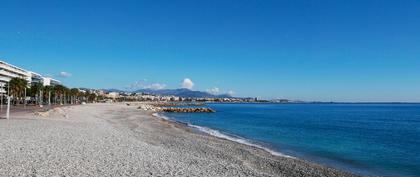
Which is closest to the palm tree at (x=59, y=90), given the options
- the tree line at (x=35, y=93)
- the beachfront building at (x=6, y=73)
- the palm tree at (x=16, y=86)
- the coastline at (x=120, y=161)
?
the tree line at (x=35, y=93)

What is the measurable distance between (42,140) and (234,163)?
36.4 ft

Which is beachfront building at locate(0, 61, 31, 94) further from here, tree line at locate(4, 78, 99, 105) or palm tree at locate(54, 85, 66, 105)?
palm tree at locate(54, 85, 66, 105)

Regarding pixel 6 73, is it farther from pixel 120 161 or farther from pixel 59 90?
pixel 120 161

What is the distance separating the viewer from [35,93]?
124938 mm

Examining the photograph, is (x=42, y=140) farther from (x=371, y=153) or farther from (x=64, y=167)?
(x=371, y=153)

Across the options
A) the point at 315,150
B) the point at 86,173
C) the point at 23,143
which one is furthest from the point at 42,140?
the point at 315,150

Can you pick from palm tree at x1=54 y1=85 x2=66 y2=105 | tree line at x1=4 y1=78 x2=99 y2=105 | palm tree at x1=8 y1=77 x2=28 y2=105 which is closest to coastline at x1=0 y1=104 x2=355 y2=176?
palm tree at x1=8 y1=77 x2=28 y2=105

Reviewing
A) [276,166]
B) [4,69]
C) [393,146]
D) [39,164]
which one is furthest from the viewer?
[4,69]

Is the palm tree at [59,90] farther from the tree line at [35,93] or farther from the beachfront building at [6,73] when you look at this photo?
the beachfront building at [6,73]

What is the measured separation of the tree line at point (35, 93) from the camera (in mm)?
101312

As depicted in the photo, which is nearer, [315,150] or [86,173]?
[86,173]

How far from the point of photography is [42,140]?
22.4m

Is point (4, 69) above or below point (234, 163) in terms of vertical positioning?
above

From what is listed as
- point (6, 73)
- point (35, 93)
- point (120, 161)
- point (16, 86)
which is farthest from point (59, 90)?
point (120, 161)
